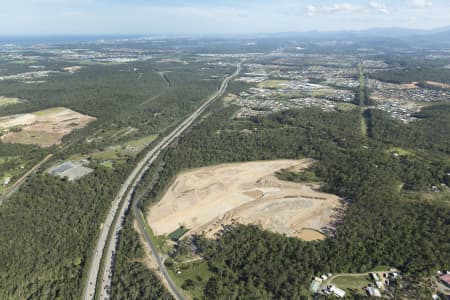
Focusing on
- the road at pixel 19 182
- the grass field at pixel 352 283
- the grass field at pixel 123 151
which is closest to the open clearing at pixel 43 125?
the road at pixel 19 182

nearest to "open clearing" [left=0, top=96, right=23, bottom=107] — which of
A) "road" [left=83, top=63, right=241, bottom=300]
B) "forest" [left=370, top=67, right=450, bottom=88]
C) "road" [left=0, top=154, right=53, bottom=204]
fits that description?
"road" [left=0, top=154, right=53, bottom=204]

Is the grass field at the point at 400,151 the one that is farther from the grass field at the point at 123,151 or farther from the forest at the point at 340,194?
the grass field at the point at 123,151

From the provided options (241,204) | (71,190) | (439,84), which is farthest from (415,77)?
(71,190)

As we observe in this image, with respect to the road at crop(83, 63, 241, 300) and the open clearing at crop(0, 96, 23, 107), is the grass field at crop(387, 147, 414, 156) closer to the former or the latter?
the road at crop(83, 63, 241, 300)

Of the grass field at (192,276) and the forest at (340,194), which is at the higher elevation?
the forest at (340,194)

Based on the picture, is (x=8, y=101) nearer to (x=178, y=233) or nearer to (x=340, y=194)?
(x=178, y=233)

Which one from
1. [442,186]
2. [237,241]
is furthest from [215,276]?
[442,186]

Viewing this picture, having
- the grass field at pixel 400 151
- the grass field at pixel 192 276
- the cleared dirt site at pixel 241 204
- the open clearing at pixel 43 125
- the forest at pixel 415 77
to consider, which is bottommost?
the grass field at pixel 192 276
